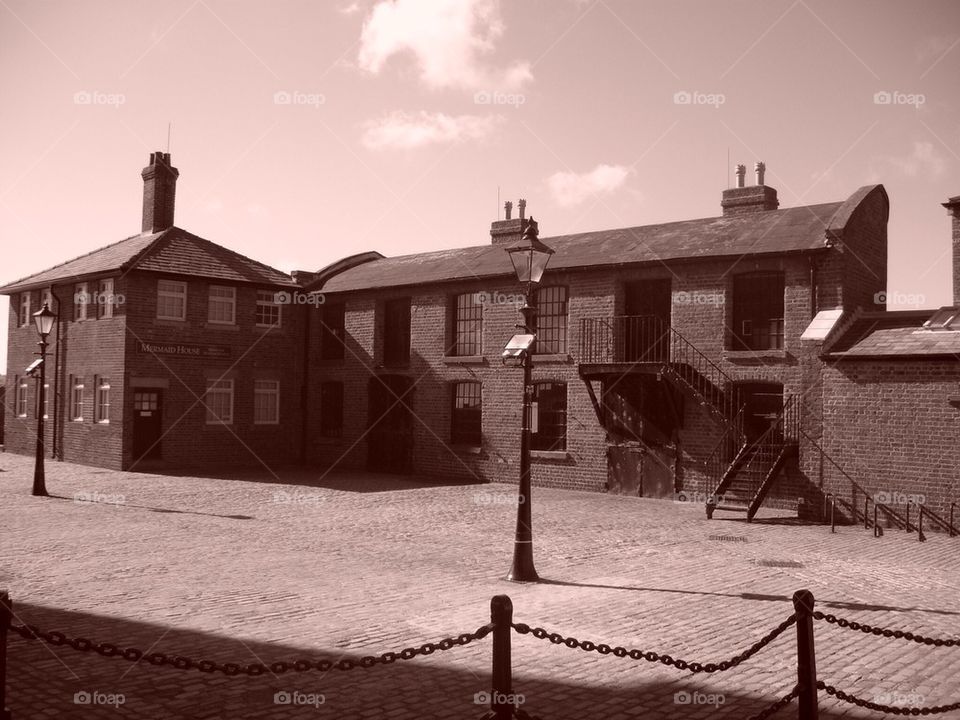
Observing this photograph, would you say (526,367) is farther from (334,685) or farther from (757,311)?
(757,311)

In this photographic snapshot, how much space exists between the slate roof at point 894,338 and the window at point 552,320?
7.37 metres

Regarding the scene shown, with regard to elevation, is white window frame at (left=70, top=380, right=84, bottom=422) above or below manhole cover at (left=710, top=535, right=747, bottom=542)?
above

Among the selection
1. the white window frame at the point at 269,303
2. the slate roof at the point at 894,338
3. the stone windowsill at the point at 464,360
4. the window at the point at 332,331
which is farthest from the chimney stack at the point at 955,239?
the white window frame at the point at 269,303

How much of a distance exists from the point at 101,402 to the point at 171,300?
12.4ft

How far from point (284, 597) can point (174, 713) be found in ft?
11.0

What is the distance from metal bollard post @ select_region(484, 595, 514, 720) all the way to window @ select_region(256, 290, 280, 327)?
23803 mm

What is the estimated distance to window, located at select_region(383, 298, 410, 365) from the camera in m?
25.7

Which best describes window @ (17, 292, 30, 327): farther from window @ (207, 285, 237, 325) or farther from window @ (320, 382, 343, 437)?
window @ (320, 382, 343, 437)

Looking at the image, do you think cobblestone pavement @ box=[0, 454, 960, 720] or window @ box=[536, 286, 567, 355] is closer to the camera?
cobblestone pavement @ box=[0, 454, 960, 720]

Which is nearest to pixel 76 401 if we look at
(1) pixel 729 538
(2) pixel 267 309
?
(2) pixel 267 309

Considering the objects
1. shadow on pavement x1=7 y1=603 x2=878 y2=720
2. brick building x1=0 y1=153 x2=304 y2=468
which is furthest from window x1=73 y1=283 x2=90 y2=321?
shadow on pavement x1=7 y1=603 x2=878 y2=720

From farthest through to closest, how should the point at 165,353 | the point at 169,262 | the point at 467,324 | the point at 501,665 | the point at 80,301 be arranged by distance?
1. the point at 80,301
2. the point at 169,262
3. the point at 165,353
4. the point at 467,324
5. the point at 501,665

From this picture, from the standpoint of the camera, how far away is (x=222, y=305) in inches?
1034

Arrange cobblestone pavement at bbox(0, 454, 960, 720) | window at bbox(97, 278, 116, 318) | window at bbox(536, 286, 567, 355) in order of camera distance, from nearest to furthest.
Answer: cobblestone pavement at bbox(0, 454, 960, 720) → window at bbox(536, 286, 567, 355) → window at bbox(97, 278, 116, 318)
